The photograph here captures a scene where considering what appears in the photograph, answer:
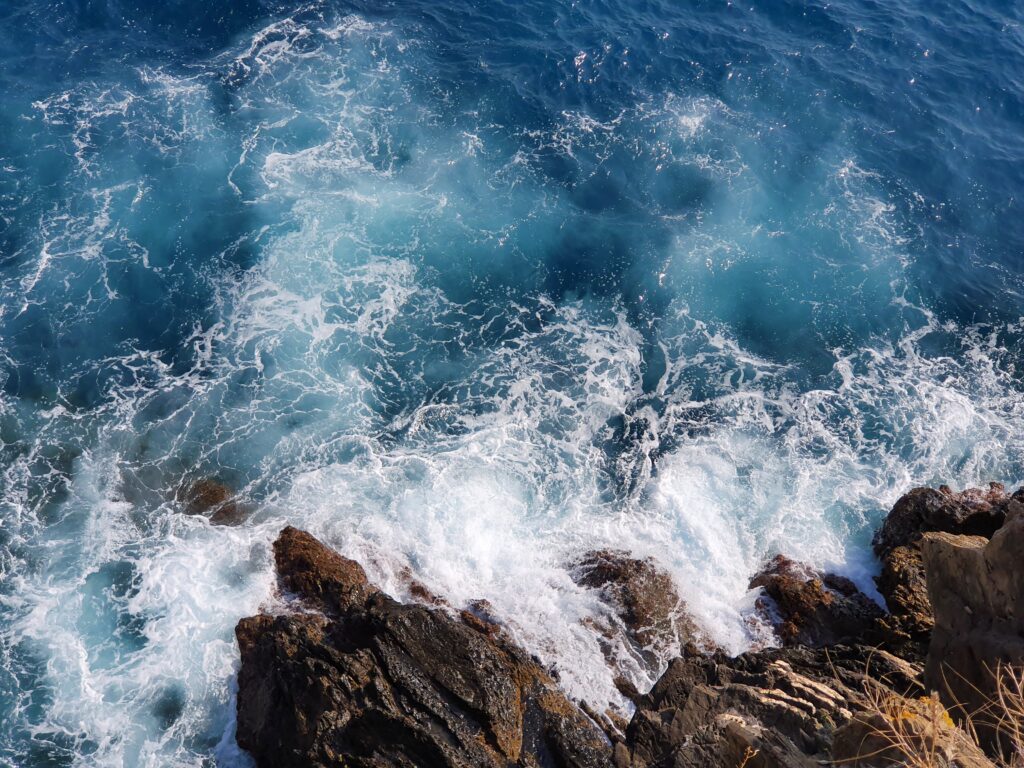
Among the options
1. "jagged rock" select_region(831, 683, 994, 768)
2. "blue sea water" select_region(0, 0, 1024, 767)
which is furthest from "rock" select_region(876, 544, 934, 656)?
"jagged rock" select_region(831, 683, 994, 768)

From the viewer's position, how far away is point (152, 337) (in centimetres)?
3469

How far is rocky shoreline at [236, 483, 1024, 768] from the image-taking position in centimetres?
1652

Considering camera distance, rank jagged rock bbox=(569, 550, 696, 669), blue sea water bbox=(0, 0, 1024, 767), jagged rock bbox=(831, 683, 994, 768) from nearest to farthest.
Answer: jagged rock bbox=(831, 683, 994, 768) → jagged rock bbox=(569, 550, 696, 669) → blue sea water bbox=(0, 0, 1024, 767)

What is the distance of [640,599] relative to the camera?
27.7 meters

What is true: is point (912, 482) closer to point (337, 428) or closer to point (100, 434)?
point (337, 428)

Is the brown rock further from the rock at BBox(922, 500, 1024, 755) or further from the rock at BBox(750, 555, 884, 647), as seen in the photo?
the rock at BBox(922, 500, 1024, 755)

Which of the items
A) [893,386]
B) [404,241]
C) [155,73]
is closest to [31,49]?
[155,73]

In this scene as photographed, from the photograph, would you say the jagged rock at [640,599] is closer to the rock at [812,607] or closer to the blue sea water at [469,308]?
the blue sea water at [469,308]

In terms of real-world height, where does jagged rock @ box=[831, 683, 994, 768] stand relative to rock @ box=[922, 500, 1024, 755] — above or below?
above

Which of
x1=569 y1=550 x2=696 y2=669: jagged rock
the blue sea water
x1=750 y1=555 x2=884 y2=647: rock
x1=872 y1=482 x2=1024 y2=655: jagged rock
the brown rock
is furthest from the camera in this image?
the blue sea water

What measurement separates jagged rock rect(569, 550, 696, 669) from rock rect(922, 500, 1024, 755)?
10.1m

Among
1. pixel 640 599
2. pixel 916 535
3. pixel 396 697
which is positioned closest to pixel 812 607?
pixel 916 535

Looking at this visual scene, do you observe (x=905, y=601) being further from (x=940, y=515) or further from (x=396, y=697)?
(x=396, y=697)

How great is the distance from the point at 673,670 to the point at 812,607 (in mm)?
7127
